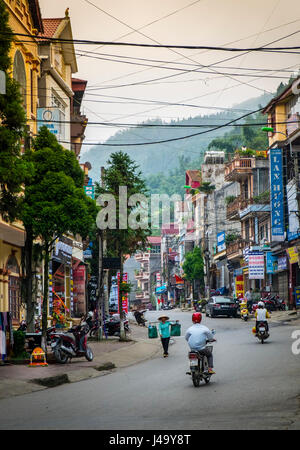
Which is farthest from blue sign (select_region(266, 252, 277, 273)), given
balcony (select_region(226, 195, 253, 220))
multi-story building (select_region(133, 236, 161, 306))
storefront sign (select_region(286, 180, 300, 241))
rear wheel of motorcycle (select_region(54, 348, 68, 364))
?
multi-story building (select_region(133, 236, 161, 306))

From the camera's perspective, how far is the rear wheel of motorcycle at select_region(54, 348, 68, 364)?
21172 mm

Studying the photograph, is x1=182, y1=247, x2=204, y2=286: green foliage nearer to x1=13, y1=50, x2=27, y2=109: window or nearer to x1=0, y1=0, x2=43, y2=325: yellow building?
x1=0, y1=0, x2=43, y2=325: yellow building

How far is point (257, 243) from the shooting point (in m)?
60.7

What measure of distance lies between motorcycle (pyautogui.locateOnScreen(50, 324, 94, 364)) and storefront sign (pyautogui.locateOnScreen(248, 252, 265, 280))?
30.6 metres

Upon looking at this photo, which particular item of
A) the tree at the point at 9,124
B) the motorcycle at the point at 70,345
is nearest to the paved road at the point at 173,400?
the motorcycle at the point at 70,345

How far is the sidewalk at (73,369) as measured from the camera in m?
16.4

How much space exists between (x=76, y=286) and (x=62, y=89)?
51.5 ft

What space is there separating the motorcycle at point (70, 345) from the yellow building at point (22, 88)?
5516 mm

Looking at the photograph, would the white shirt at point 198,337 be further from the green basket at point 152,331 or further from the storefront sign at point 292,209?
the storefront sign at point 292,209

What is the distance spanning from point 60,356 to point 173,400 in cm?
900

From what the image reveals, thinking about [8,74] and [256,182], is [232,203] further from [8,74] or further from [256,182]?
[8,74]

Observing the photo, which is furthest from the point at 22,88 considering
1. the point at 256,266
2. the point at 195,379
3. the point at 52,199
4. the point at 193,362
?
the point at 256,266

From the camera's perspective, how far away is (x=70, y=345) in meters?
21.8
